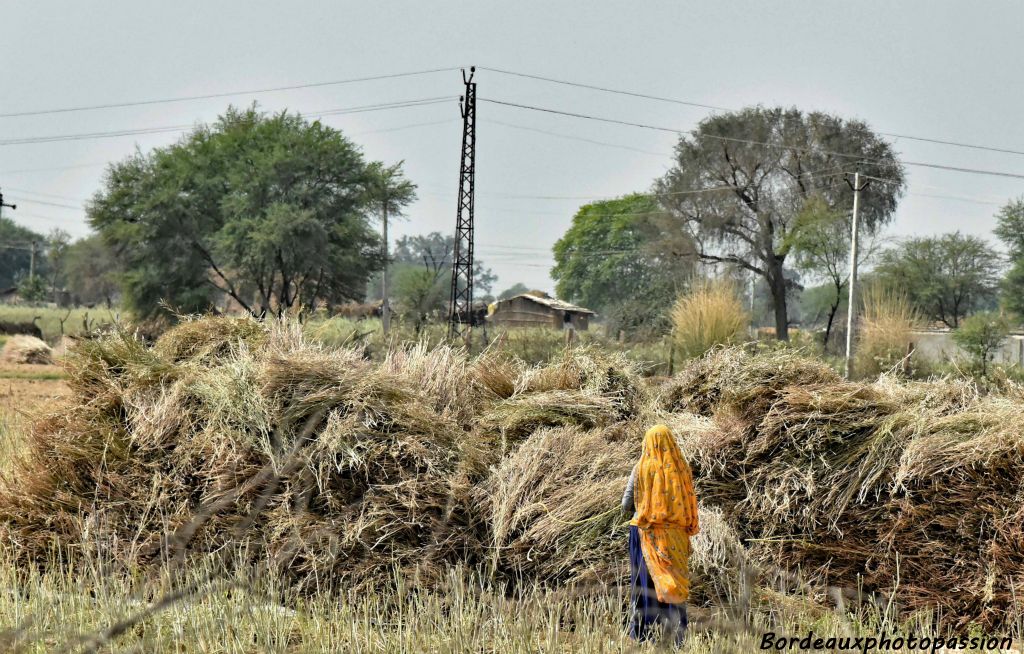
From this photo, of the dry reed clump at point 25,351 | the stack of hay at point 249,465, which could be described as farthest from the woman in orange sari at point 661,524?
the dry reed clump at point 25,351

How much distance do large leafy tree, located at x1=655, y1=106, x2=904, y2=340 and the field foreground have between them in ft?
122

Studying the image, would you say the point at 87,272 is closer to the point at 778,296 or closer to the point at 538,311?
the point at 538,311

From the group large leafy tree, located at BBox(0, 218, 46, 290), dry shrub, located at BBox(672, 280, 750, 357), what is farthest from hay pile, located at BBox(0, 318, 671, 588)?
large leafy tree, located at BBox(0, 218, 46, 290)

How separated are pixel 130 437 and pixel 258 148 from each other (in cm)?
3268

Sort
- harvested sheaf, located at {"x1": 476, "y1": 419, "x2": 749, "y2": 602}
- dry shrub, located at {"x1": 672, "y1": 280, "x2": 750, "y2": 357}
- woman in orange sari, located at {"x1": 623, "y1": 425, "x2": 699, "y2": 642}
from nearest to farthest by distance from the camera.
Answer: woman in orange sari, located at {"x1": 623, "y1": 425, "x2": 699, "y2": 642}
harvested sheaf, located at {"x1": 476, "y1": 419, "x2": 749, "y2": 602}
dry shrub, located at {"x1": 672, "y1": 280, "x2": 750, "y2": 357}

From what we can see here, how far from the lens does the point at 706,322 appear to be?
56.6 feet

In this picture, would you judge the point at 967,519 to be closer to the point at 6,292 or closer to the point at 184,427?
the point at 184,427

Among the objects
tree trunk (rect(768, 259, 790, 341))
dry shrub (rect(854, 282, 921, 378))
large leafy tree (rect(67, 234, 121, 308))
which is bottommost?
dry shrub (rect(854, 282, 921, 378))

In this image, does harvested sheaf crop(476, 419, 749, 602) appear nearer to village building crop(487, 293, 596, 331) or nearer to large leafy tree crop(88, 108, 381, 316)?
large leafy tree crop(88, 108, 381, 316)

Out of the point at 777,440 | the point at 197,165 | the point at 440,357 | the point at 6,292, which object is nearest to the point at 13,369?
the point at 197,165

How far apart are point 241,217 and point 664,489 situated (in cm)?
3258

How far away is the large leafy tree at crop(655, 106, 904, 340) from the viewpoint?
1718 inches

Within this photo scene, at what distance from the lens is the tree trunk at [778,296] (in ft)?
138

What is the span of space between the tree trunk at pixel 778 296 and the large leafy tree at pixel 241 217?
18272 millimetres
